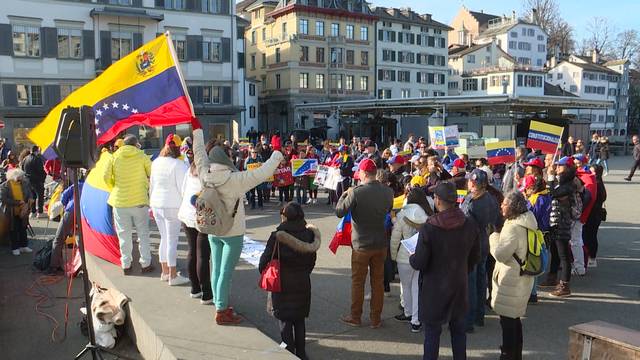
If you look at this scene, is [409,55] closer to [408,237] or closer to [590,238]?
[590,238]

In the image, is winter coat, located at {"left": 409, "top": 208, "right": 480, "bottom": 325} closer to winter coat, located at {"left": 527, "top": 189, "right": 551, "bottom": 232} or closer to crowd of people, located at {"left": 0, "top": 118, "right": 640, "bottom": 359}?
crowd of people, located at {"left": 0, "top": 118, "right": 640, "bottom": 359}

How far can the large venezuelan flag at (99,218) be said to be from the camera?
320 inches

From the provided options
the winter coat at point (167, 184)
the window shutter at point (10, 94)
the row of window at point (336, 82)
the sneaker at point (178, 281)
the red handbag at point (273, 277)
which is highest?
the row of window at point (336, 82)

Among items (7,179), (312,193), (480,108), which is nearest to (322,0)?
(480,108)

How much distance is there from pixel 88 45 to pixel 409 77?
43.5 m

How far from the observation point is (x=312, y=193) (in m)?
16.9

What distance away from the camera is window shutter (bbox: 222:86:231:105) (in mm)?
46812

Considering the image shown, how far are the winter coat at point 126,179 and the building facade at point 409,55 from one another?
62800 mm

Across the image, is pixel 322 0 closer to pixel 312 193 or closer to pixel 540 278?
pixel 312 193

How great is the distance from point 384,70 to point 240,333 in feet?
218

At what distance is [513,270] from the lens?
5.28 meters

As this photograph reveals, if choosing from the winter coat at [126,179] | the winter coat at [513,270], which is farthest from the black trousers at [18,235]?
the winter coat at [513,270]

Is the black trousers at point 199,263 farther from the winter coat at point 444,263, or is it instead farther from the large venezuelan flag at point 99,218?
the winter coat at point 444,263

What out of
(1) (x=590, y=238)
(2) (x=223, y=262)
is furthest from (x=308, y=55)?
(2) (x=223, y=262)
